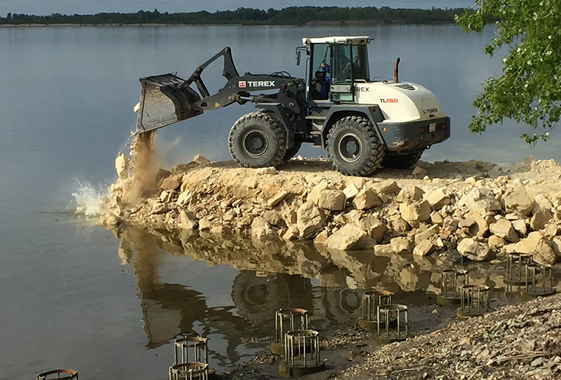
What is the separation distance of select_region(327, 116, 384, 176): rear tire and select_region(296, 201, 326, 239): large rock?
157 cm

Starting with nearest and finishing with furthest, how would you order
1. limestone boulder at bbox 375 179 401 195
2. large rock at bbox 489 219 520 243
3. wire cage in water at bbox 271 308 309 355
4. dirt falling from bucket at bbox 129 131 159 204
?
wire cage in water at bbox 271 308 309 355, large rock at bbox 489 219 520 243, limestone boulder at bbox 375 179 401 195, dirt falling from bucket at bbox 129 131 159 204

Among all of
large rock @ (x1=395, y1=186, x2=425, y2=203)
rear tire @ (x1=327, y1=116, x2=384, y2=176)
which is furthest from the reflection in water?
rear tire @ (x1=327, y1=116, x2=384, y2=176)

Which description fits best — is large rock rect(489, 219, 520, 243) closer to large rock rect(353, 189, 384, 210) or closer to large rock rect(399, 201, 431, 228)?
large rock rect(399, 201, 431, 228)

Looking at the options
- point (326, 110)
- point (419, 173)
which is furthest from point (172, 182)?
point (419, 173)

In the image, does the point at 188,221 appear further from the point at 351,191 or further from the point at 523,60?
the point at 523,60

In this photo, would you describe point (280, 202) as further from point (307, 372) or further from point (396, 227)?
point (307, 372)

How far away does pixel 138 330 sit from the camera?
47.1ft

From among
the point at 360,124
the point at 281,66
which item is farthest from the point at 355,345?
the point at 281,66

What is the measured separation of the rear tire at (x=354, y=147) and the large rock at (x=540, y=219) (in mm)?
3569

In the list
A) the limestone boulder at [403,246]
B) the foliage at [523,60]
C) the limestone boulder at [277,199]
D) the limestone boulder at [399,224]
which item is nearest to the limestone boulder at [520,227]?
the foliage at [523,60]

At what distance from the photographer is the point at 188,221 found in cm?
2006

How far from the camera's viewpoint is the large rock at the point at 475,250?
17047mm

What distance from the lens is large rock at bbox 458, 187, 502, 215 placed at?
17688 millimetres

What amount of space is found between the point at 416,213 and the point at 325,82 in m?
3.92
